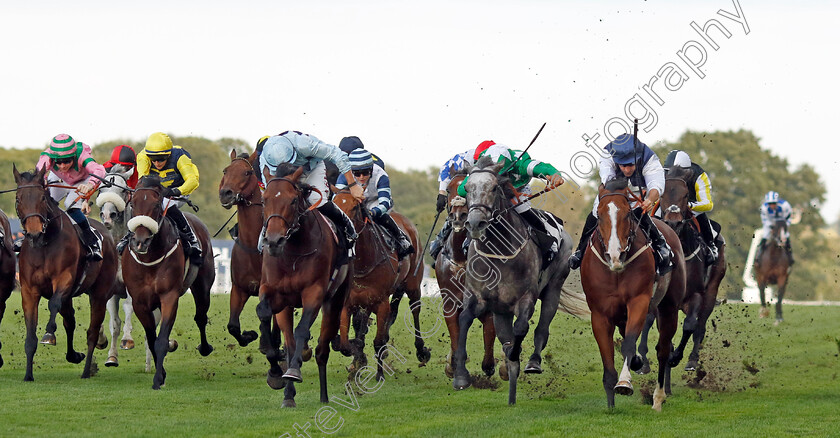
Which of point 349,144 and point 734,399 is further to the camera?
point 349,144

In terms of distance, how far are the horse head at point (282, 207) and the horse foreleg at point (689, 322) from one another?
4734 millimetres

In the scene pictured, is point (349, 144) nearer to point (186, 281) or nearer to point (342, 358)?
point (186, 281)

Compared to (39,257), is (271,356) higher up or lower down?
lower down

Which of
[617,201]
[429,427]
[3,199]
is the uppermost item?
[3,199]

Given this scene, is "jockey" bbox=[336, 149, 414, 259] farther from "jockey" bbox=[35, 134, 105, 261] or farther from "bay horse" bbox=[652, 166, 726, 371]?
"bay horse" bbox=[652, 166, 726, 371]

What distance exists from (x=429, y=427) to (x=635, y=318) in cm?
209

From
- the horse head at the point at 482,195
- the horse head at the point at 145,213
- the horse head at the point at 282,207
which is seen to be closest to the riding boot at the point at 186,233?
the horse head at the point at 145,213

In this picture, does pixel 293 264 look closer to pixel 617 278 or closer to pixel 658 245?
pixel 617 278

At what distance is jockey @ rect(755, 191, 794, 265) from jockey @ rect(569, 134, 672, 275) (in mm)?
12234

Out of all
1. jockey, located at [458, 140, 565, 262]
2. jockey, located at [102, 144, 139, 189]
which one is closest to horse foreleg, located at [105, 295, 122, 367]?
jockey, located at [102, 144, 139, 189]

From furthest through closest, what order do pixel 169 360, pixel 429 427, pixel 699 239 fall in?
pixel 169 360 → pixel 699 239 → pixel 429 427

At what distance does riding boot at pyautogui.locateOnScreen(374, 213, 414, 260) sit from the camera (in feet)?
43.5

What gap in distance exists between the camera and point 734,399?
39.6ft

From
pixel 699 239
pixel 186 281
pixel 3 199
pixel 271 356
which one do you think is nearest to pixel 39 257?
pixel 186 281
